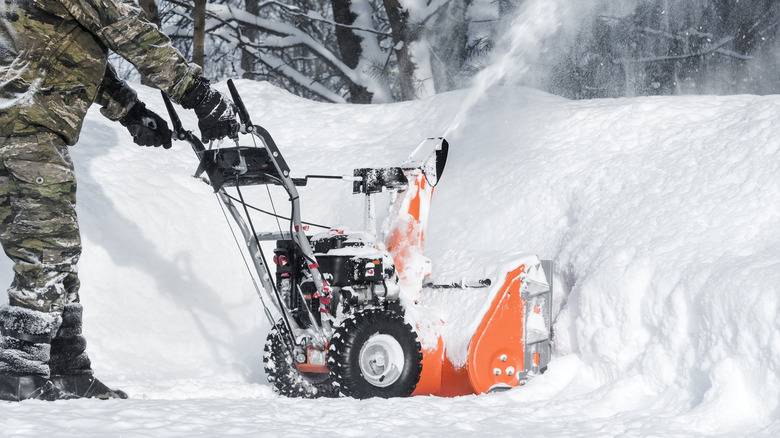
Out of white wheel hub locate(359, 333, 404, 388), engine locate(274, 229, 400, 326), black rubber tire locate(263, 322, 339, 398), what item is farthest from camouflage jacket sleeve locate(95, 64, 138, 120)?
white wheel hub locate(359, 333, 404, 388)

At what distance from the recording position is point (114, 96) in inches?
162

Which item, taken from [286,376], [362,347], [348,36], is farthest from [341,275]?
[348,36]

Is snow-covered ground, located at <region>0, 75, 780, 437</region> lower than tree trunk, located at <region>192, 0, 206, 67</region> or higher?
lower

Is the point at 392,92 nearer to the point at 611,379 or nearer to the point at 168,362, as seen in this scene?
the point at 168,362

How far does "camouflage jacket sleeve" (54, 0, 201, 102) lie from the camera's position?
3.41 metres

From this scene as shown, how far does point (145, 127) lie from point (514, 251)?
209 centimetres

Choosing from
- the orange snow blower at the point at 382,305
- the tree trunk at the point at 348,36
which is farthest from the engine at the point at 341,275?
the tree trunk at the point at 348,36

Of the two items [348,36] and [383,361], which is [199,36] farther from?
[383,361]

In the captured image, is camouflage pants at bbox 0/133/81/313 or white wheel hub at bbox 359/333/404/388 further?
white wheel hub at bbox 359/333/404/388

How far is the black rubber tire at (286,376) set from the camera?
4262 millimetres

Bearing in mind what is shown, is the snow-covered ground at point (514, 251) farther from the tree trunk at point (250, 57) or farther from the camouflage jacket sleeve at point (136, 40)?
the tree trunk at point (250, 57)

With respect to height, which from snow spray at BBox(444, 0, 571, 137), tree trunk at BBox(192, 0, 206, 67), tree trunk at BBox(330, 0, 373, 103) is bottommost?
snow spray at BBox(444, 0, 571, 137)

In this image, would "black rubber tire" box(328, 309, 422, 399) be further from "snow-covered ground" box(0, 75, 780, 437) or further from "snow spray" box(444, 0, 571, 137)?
"snow spray" box(444, 0, 571, 137)

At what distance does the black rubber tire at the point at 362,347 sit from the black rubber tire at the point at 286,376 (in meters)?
0.29
